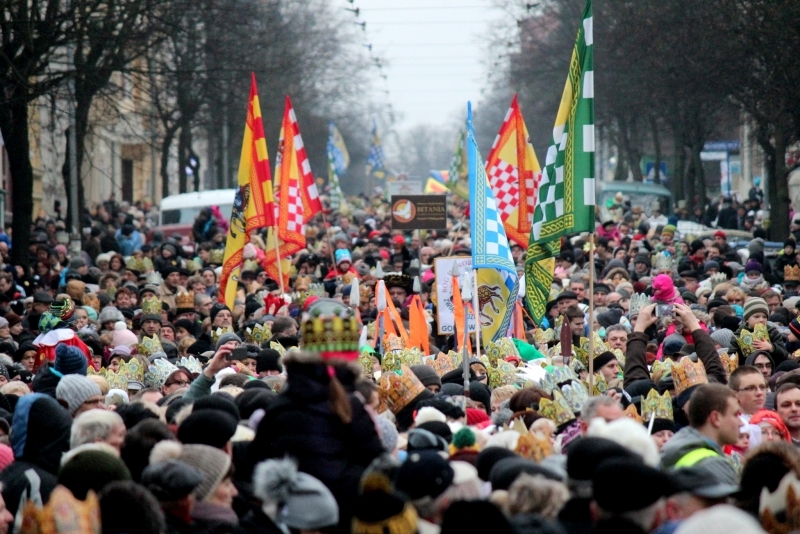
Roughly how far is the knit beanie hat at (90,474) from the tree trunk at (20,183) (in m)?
17.3

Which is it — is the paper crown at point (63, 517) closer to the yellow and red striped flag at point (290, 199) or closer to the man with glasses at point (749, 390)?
the man with glasses at point (749, 390)

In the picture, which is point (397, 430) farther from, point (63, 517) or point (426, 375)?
point (63, 517)

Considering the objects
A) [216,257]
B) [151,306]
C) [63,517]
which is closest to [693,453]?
[63,517]

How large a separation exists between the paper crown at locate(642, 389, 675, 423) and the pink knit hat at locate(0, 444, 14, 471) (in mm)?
3371

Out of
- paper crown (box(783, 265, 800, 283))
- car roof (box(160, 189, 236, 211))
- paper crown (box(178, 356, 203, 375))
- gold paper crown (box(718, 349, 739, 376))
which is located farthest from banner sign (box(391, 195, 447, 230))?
car roof (box(160, 189, 236, 211))

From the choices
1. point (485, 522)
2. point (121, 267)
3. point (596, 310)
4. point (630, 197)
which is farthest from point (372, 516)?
point (630, 197)

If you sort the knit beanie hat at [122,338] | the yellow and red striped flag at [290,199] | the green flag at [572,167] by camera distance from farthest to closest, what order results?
the yellow and red striped flag at [290,199]
the knit beanie hat at [122,338]
the green flag at [572,167]

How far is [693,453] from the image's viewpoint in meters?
5.98

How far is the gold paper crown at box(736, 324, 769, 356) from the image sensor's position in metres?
11.5

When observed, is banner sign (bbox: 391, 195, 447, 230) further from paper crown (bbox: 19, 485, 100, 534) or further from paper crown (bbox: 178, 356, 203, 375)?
paper crown (bbox: 19, 485, 100, 534)

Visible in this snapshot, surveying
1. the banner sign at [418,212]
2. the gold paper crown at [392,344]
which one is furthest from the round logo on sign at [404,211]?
the gold paper crown at [392,344]

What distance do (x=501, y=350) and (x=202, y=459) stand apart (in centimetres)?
657

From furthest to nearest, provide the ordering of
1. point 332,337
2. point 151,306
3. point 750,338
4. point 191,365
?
point 151,306 < point 750,338 < point 191,365 < point 332,337

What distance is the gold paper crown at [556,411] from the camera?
7492 mm
